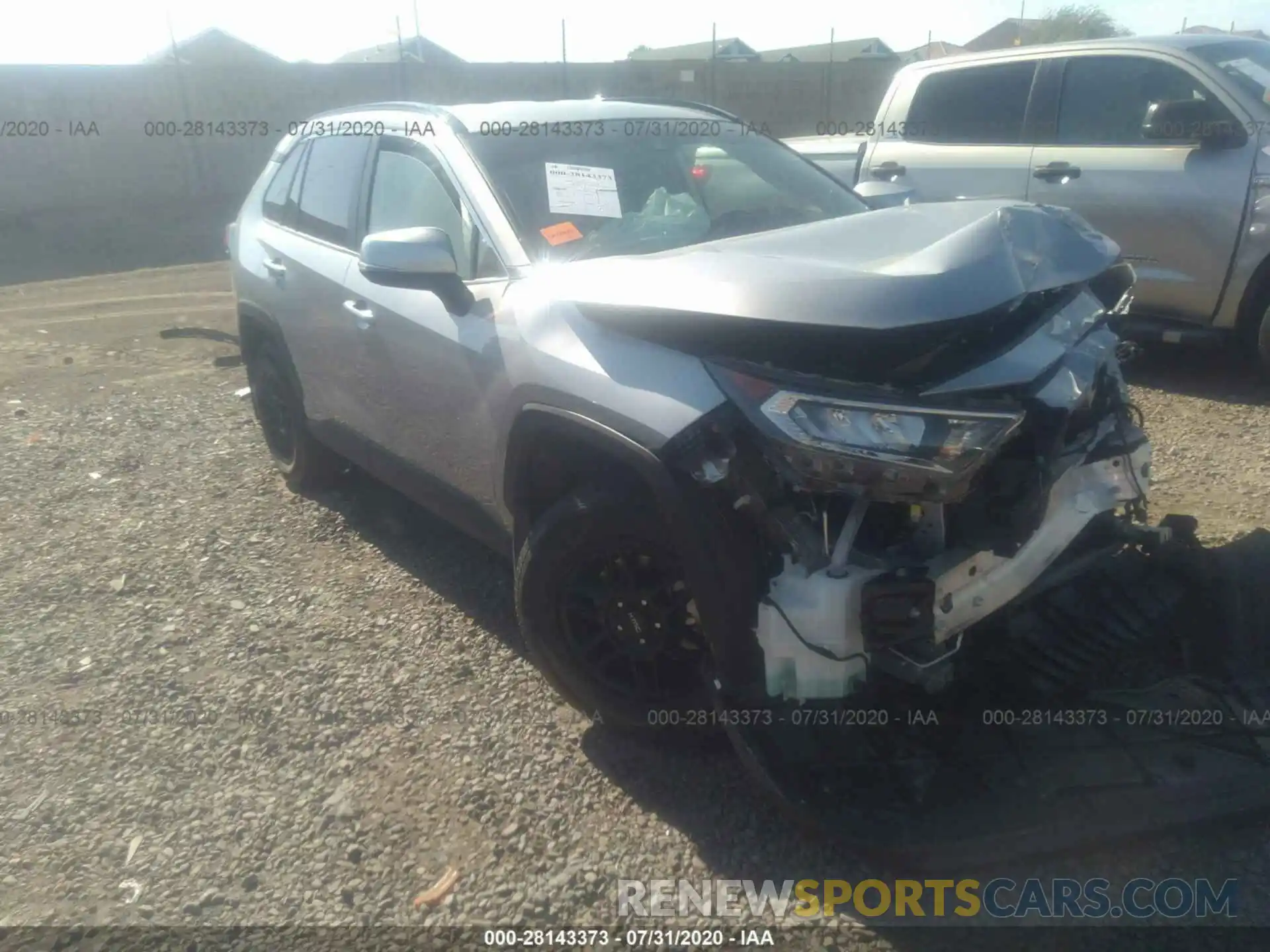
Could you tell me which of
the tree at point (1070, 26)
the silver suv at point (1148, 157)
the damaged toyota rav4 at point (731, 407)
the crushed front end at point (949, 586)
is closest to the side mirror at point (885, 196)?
the damaged toyota rav4 at point (731, 407)

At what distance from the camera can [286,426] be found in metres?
4.97

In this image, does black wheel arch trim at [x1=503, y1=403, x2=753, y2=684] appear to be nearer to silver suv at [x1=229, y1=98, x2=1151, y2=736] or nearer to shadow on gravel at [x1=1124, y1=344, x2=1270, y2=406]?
silver suv at [x1=229, y1=98, x2=1151, y2=736]

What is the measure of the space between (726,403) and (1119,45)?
16.7 ft

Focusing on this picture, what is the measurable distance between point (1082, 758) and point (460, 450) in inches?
79.1

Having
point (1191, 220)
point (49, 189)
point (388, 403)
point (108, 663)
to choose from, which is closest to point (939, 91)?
point (1191, 220)

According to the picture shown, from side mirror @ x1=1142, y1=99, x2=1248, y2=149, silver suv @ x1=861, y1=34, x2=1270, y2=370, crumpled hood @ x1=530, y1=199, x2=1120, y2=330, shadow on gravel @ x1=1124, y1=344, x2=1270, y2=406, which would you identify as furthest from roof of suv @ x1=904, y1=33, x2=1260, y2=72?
crumpled hood @ x1=530, y1=199, x2=1120, y2=330

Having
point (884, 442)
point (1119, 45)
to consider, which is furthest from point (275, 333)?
point (1119, 45)

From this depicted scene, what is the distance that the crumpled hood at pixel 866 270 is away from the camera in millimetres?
2252

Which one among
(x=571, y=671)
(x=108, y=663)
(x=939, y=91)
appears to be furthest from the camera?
(x=939, y=91)

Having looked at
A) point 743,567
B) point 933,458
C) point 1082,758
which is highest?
point 933,458

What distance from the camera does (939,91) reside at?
22.5 ft

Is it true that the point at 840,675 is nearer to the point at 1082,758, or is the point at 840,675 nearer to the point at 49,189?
the point at 1082,758

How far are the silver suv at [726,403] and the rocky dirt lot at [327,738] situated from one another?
341mm

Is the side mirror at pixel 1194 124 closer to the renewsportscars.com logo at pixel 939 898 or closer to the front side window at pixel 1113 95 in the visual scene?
the front side window at pixel 1113 95
